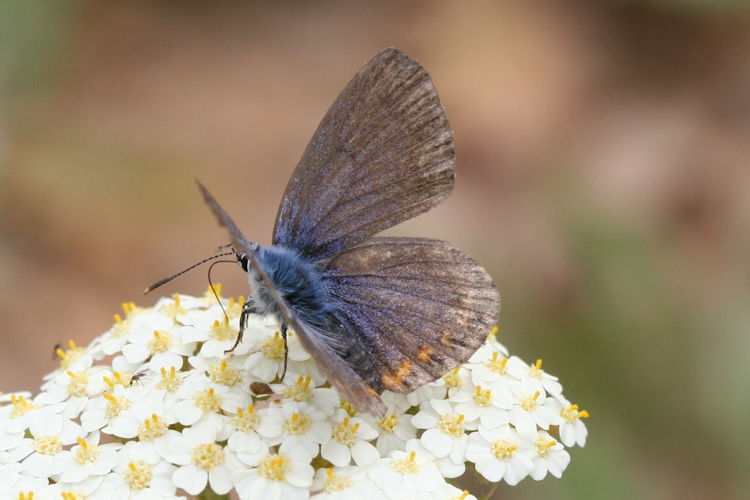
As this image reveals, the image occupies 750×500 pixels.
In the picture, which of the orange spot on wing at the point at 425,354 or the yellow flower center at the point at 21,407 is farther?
the yellow flower center at the point at 21,407

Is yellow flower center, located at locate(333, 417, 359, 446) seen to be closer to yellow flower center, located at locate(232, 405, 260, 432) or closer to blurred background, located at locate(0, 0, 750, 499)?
yellow flower center, located at locate(232, 405, 260, 432)

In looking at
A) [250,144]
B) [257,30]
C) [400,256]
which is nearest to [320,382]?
[400,256]

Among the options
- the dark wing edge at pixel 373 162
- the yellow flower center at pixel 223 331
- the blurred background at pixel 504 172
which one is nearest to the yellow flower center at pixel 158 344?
the yellow flower center at pixel 223 331

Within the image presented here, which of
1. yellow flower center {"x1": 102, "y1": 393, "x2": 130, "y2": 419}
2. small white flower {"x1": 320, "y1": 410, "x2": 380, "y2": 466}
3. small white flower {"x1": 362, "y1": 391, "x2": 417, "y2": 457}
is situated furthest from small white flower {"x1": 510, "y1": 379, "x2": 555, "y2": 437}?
yellow flower center {"x1": 102, "y1": 393, "x2": 130, "y2": 419}

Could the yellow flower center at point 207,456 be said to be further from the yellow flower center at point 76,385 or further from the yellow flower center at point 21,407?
the yellow flower center at point 21,407

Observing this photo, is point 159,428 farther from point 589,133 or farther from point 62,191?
point 589,133

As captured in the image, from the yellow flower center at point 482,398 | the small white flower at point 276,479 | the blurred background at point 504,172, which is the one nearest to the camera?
the small white flower at point 276,479

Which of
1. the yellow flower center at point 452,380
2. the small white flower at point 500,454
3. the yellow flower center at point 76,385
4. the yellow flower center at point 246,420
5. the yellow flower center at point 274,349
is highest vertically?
the yellow flower center at point 76,385
